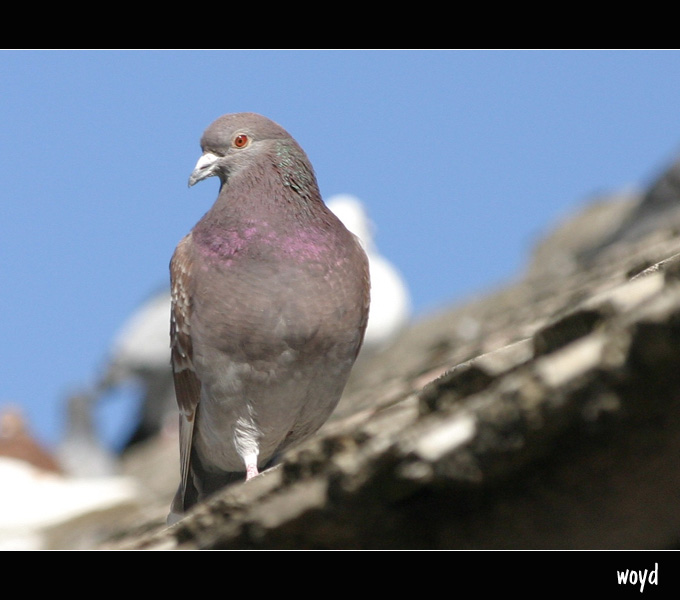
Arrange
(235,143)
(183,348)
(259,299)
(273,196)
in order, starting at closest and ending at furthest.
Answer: (259,299) → (273,196) → (183,348) → (235,143)

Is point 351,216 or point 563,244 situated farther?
point 563,244

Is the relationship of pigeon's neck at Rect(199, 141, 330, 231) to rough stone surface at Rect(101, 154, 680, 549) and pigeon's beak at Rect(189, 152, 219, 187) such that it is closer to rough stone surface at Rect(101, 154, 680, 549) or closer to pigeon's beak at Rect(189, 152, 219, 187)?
pigeon's beak at Rect(189, 152, 219, 187)

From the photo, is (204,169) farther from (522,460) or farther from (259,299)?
(522,460)

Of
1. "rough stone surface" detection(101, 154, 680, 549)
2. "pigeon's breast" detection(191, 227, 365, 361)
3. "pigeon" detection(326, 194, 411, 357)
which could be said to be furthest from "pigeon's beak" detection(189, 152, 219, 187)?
"pigeon" detection(326, 194, 411, 357)

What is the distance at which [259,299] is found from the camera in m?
4.59

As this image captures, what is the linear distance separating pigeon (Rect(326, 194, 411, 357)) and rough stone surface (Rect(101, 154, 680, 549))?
9192 millimetres

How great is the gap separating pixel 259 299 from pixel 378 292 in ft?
25.5

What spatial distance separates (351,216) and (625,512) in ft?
33.7

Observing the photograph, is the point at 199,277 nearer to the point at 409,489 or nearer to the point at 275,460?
the point at 275,460

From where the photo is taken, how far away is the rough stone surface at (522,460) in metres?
2.21

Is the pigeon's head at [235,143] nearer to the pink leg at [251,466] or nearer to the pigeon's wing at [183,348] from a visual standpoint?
the pigeon's wing at [183,348]

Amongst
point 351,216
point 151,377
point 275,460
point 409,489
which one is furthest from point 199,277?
point 151,377

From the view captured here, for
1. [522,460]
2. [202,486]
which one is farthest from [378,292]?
[522,460]

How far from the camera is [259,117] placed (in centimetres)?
Result: 511
